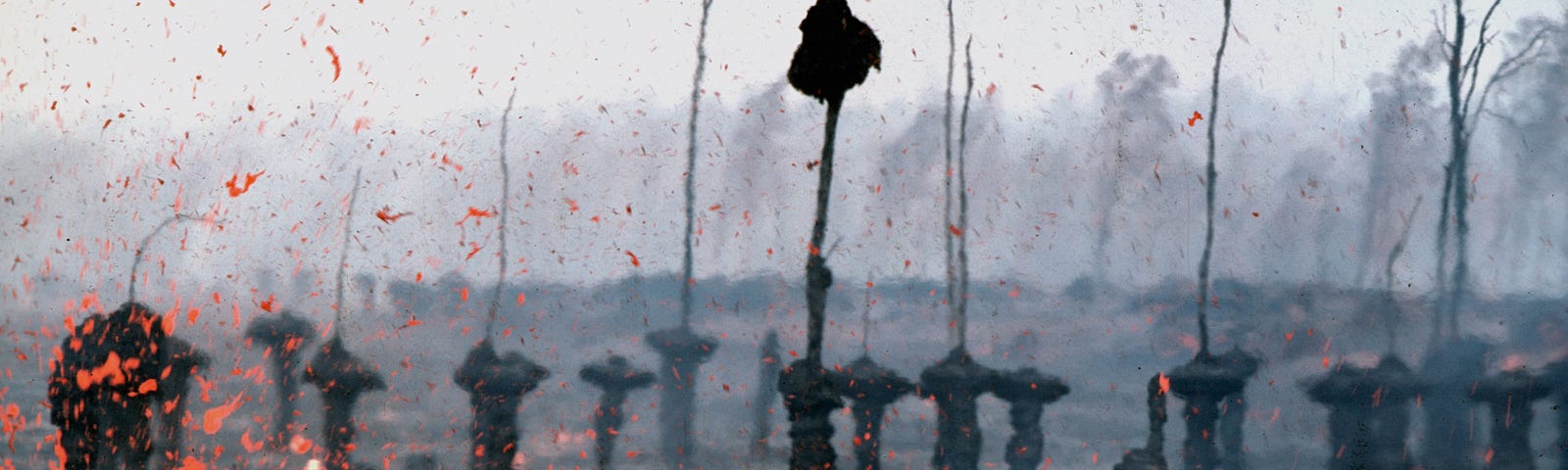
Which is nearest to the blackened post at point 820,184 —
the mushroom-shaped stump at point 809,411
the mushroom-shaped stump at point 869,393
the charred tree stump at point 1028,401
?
the mushroom-shaped stump at point 809,411

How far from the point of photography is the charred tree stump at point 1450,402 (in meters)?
5.43

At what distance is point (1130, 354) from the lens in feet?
18.2

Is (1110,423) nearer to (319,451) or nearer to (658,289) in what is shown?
(658,289)

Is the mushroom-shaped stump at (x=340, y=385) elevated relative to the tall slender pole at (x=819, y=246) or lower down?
lower down

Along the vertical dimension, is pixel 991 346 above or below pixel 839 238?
below

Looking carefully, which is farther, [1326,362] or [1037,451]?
[1037,451]

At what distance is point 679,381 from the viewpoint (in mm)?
5734

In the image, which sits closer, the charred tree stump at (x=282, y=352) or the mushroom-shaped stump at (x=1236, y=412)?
the charred tree stump at (x=282, y=352)

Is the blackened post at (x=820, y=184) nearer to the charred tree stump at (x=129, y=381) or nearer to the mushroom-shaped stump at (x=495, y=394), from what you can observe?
the mushroom-shaped stump at (x=495, y=394)

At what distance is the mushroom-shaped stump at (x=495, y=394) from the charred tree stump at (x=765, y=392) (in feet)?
3.89

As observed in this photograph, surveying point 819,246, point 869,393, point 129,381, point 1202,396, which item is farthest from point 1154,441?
point 129,381

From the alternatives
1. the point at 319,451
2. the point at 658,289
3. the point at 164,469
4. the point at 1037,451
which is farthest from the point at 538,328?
the point at 1037,451

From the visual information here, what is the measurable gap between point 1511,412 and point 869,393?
355 centimetres

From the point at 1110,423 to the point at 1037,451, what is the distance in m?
0.48
